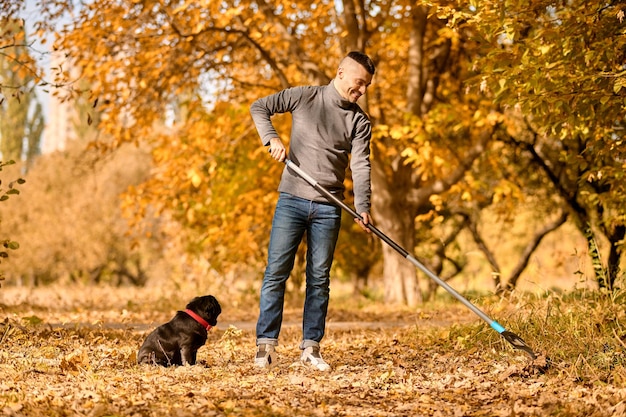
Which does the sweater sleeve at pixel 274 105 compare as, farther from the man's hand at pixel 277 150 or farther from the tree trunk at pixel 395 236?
the tree trunk at pixel 395 236

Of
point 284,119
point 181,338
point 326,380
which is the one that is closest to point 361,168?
point 326,380

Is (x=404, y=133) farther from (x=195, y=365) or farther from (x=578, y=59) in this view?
(x=195, y=365)

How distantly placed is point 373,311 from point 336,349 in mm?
4600

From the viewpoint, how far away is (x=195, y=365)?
5.14m

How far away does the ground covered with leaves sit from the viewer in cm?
389

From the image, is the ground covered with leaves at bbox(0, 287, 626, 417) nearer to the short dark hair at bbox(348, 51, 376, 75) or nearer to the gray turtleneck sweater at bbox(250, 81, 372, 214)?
the gray turtleneck sweater at bbox(250, 81, 372, 214)

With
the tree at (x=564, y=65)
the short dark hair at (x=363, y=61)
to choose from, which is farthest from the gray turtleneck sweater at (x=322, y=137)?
the tree at (x=564, y=65)

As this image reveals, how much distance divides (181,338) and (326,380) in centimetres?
108

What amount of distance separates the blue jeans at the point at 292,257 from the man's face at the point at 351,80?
2.45 feet

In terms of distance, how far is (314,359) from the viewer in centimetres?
503

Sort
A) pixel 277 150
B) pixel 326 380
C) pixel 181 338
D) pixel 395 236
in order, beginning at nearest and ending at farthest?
pixel 326 380
pixel 277 150
pixel 181 338
pixel 395 236

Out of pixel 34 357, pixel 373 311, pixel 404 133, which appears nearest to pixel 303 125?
pixel 34 357

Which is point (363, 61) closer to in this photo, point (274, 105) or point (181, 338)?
point (274, 105)

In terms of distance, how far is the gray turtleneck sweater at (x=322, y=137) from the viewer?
5074 millimetres
